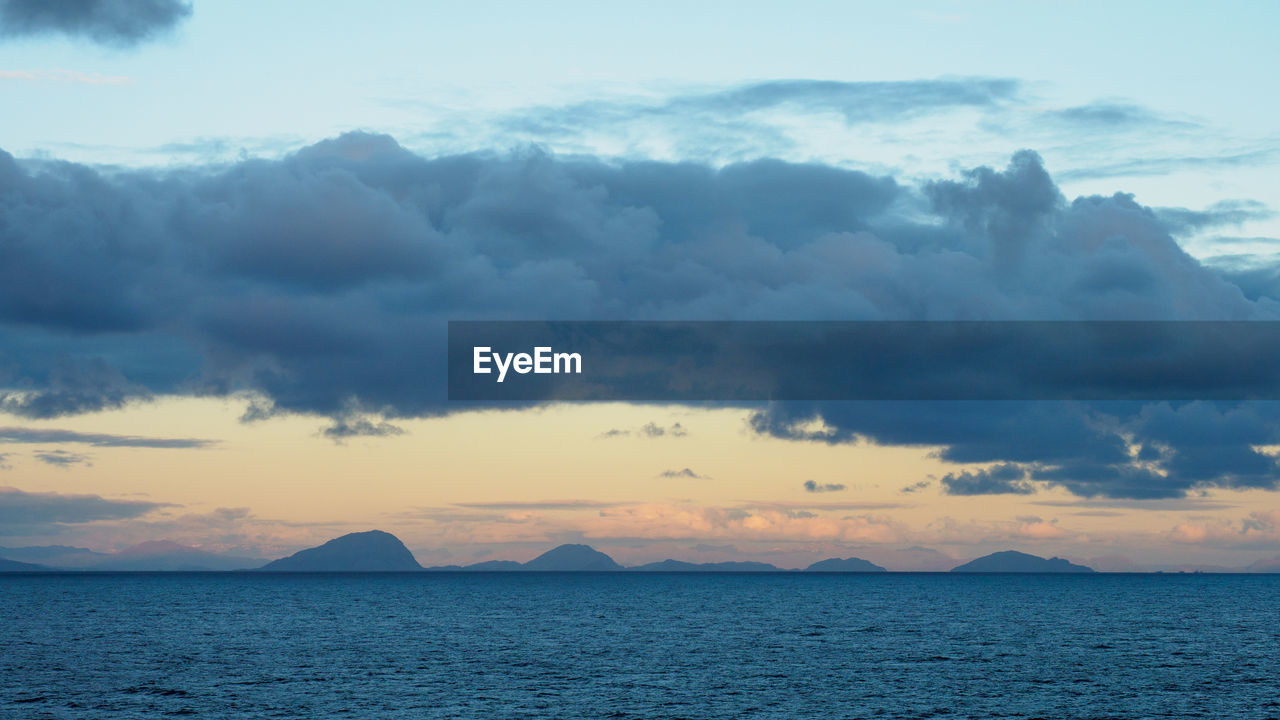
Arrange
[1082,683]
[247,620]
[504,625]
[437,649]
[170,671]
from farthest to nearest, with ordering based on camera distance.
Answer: [247,620] < [504,625] < [437,649] < [170,671] < [1082,683]

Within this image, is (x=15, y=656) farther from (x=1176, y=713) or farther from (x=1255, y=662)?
(x=1255, y=662)

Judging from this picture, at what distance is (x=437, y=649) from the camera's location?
12794 cm

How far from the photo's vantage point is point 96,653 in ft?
399

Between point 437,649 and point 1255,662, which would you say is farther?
point 437,649

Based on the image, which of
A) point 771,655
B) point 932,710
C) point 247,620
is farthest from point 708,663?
point 247,620

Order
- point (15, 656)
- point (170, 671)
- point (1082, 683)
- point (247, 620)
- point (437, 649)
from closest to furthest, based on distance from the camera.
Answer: point (1082, 683) < point (170, 671) < point (15, 656) < point (437, 649) < point (247, 620)

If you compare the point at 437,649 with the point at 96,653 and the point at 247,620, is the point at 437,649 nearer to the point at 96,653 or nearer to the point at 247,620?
the point at 96,653

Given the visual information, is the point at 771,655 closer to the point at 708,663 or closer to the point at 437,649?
the point at 708,663

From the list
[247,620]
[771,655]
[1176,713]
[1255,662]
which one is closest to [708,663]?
[771,655]

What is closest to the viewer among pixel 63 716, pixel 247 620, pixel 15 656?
pixel 63 716

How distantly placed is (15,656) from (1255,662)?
130 meters

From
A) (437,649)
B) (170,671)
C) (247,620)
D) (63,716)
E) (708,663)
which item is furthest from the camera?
(247,620)

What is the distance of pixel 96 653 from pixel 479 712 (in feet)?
209

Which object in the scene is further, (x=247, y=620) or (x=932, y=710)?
(x=247, y=620)
